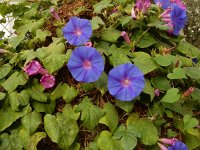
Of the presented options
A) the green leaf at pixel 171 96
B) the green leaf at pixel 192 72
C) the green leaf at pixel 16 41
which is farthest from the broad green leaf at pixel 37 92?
the green leaf at pixel 192 72

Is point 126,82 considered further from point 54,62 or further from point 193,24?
point 193,24

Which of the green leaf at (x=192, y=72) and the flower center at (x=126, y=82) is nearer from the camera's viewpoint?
the flower center at (x=126, y=82)

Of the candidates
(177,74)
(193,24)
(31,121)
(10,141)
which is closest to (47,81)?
(31,121)

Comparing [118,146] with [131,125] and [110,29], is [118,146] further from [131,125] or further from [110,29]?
[110,29]

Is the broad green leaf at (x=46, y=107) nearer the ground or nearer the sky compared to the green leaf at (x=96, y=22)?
nearer the ground

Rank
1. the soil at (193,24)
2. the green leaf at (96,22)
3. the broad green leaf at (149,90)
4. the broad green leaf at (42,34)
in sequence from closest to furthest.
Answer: the broad green leaf at (149,90) < the green leaf at (96,22) < the broad green leaf at (42,34) < the soil at (193,24)

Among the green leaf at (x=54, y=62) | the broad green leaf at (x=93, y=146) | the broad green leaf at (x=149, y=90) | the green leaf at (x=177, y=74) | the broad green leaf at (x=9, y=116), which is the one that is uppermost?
the green leaf at (x=54, y=62)

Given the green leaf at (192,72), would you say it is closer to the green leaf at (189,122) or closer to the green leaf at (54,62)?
the green leaf at (189,122)
